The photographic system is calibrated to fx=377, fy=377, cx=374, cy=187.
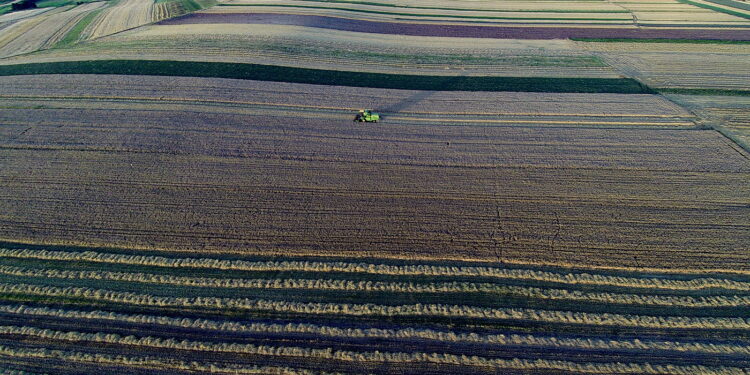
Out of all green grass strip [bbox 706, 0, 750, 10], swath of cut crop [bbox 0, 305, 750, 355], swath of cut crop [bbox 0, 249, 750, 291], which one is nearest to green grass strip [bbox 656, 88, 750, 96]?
swath of cut crop [bbox 0, 249, 750, 291]

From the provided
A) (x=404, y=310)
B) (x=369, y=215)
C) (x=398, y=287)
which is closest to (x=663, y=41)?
(x=369, y=215)

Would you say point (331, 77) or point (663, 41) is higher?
point (663, 41)

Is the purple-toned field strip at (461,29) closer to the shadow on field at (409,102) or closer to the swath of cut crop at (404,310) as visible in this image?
the shadow on field at (409,102)

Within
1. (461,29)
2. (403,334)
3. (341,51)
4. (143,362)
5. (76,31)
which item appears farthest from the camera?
(461,29)

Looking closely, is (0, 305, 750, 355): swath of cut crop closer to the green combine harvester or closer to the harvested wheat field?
the harvested wheat field

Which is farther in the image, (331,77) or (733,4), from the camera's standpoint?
(733,4)

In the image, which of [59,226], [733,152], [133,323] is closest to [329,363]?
[133,323]

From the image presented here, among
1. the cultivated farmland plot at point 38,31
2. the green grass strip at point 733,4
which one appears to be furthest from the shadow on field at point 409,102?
the green grass strip at point 733,4

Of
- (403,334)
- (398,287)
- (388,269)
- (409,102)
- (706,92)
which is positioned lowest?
(403,334)

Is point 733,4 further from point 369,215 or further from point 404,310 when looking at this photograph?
point 404,310
